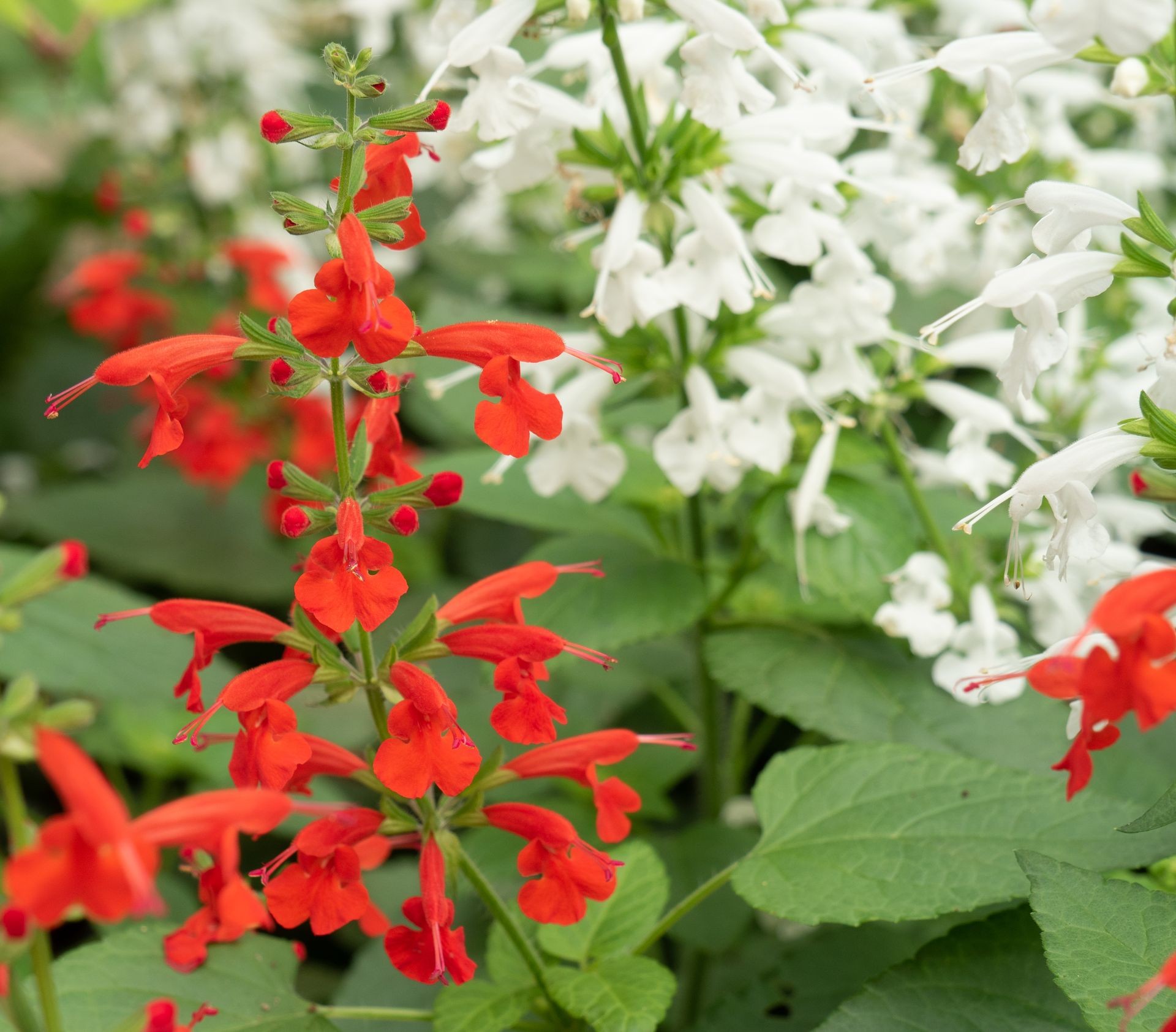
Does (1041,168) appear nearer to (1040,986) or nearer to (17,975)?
(1040,986)

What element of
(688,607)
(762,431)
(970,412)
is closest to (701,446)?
(762,431)

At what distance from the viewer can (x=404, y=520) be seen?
758 mm

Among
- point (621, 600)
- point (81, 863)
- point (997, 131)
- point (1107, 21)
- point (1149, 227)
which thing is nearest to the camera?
point (81, 863)

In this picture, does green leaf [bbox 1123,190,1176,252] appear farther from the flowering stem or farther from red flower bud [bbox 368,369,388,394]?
the flowering stem

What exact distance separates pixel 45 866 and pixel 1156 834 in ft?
2.63

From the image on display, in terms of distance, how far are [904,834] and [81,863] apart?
650mm

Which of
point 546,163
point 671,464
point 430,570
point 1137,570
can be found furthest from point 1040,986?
point 430,570

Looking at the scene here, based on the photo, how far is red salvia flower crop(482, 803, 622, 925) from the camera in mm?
804

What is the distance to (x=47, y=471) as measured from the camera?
2.51 metres

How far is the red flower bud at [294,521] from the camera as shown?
28.5 inches

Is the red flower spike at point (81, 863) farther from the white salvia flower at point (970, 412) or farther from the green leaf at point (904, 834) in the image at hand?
the white salvia flower at point (970, 412)

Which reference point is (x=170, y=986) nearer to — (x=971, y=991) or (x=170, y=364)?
(x=170, y=364)

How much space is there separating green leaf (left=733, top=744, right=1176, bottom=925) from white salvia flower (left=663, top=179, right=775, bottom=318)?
0.41 m

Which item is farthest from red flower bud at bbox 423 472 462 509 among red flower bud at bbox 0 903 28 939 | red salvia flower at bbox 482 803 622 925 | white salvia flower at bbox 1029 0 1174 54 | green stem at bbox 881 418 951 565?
green stem at bbox 881 418 951 565
